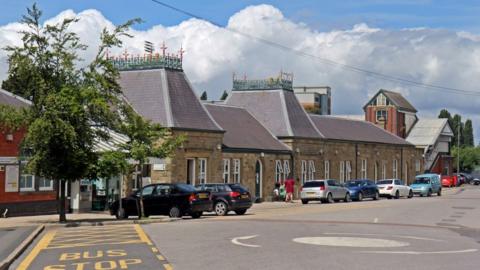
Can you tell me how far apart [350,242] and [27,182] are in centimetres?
1775

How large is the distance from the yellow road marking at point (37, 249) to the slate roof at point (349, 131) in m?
38.8

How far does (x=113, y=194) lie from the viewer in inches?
1453

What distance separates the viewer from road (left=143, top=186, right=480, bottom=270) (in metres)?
14.6

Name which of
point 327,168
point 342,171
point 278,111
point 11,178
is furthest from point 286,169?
point 11,178

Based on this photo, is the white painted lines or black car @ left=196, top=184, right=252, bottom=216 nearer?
the white painted lines

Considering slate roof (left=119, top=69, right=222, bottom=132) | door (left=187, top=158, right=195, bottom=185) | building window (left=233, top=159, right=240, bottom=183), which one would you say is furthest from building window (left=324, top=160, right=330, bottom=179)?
door (left=187, top=158, right=195, bottom=185)

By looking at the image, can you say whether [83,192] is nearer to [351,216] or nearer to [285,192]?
[351,216]

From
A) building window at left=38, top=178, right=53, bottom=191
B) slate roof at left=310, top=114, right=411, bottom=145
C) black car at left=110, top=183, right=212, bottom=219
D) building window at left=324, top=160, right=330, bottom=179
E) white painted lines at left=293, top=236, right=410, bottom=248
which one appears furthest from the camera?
slate roof at left=310, top=114, right=411, bottom=145

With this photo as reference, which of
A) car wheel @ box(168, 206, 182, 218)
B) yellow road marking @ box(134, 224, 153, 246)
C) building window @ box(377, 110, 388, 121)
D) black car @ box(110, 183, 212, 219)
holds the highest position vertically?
building window @ box(377, 110, 388, 121)

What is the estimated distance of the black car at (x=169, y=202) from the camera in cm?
2970

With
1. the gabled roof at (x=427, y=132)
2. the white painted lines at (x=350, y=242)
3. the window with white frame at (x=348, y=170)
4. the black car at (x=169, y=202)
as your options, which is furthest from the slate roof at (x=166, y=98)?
the gabled roof at (x=427, y=132)

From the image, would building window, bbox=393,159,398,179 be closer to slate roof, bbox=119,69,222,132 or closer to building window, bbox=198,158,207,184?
slate roof, bbox=119,69,222,132

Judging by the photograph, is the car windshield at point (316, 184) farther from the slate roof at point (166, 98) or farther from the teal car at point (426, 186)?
the teal car at point (426, 186)

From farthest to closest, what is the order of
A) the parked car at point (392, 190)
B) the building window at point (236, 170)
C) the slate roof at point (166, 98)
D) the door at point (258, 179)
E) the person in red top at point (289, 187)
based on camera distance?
the parked car at point (392, 190), the door at point (258, 179), the person in red top at point (289, 187), the building window at point (236, 170), the slate roof at point (166, 98)
